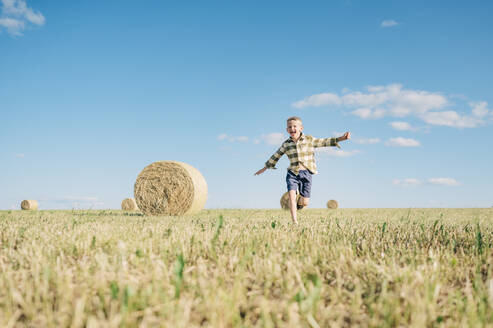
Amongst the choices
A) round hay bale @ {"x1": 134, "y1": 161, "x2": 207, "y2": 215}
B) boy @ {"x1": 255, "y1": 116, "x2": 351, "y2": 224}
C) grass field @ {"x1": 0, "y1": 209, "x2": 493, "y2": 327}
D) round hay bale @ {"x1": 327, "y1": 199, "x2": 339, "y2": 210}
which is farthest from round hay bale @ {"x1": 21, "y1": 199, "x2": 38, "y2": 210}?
grass field @ {"x1": 0, "y1": 209, "x2": 493, "y2": 327}

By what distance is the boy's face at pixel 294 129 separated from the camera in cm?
699

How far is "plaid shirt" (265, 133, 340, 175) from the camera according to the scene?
7.01m

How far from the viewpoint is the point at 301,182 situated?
23.4 feet

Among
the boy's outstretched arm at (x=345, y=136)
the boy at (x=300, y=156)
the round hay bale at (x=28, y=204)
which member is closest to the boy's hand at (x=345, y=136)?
the boy's outstretched arm at (x=345, y=136)

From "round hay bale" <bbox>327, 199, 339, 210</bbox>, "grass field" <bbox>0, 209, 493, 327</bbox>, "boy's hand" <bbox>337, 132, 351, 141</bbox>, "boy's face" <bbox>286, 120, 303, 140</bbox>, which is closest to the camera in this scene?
"grass field" <bbox>0, 209, 493, 327</bbox>

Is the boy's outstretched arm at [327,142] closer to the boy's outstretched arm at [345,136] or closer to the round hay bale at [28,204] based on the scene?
the boy's outstretched arm at [345,136]

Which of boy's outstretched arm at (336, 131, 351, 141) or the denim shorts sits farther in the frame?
the denim shorts

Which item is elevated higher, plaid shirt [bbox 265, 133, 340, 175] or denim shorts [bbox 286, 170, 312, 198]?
plaid shirt [bbox 265, 133, 340, 175]

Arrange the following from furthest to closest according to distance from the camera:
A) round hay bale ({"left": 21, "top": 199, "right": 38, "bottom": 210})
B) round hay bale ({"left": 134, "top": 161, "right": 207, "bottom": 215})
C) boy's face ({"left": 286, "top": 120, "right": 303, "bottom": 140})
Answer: round hay bale ({"left": 21, "top": 199, "right": 38, "bottom": 210}) → round hay bale ({"left": 134, "top": 161, "right": 207, "bottom": 215}) → boy's face ({"left": 286, "top": 120, "right": 303, "bottom": 140})

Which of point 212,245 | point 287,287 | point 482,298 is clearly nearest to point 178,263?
point 287,287

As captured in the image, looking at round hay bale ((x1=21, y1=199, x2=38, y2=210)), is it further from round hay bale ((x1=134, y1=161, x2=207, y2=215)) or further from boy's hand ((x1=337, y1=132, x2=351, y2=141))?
boy's hand ((x1=337, y1=132, x2=351, y2=141))

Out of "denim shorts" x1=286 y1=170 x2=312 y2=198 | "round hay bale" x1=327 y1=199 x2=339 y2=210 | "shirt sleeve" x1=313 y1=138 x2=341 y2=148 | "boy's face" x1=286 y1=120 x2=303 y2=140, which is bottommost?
"round hay bale" x1=327 y1=199 x2=339 y2=210

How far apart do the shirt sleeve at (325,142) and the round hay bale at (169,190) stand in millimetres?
5271

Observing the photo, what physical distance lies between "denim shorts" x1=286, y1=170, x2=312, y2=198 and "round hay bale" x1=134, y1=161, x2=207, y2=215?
489cm
